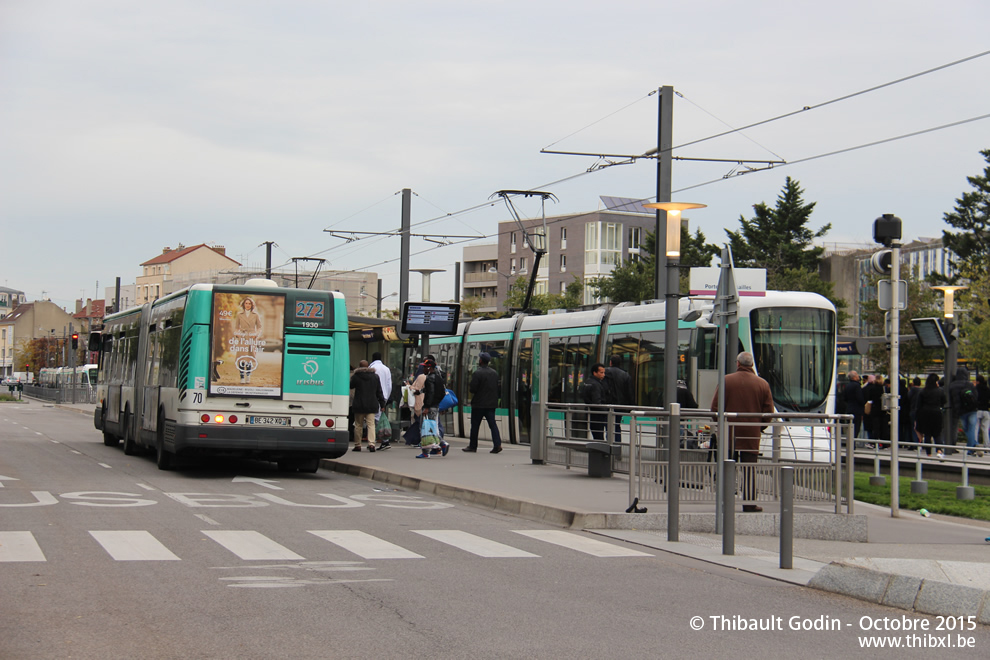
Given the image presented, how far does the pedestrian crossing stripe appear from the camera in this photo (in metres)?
8.96

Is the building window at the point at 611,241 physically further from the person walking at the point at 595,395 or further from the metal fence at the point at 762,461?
the metal fence at the point at 762,461

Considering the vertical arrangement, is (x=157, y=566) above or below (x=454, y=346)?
below

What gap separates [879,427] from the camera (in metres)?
25.3

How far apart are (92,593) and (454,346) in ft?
77.3

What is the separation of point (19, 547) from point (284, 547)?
2.07 m

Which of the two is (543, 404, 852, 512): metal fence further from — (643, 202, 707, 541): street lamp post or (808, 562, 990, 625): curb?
(808, 562, 990, 625): curb

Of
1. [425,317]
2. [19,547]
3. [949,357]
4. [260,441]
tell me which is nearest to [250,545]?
[19,547]

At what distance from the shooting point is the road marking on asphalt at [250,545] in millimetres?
9085

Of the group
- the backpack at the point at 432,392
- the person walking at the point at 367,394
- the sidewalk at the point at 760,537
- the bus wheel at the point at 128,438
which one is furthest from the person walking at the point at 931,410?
the bus wheel at the point at 128,438

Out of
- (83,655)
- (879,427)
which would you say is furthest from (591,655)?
(879,427)

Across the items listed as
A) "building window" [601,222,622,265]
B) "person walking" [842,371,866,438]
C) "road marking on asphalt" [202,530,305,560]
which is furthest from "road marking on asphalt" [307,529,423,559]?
"building window" [601,222,622,265]

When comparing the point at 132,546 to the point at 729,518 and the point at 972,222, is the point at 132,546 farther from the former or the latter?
the point at 972,222

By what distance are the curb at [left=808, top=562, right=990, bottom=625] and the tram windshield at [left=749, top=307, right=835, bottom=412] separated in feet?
39.8

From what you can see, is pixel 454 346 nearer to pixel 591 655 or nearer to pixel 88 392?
pixel 591 655
